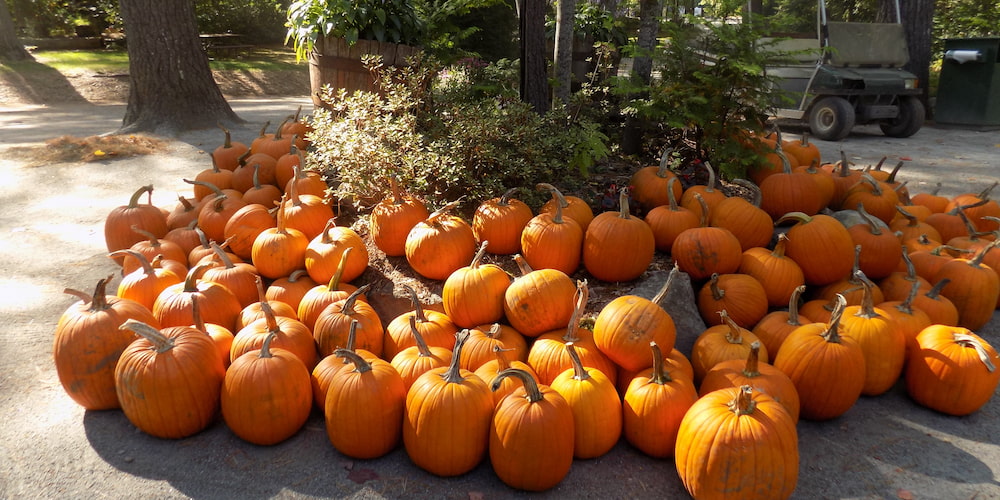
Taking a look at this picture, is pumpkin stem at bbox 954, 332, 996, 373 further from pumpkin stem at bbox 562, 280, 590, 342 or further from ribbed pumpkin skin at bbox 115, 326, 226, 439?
ribbed pumpkin skin at bbox 115, 326, 226, 439

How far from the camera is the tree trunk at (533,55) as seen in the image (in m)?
5.09

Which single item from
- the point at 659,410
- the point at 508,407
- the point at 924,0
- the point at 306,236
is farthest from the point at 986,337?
the point at 924,0

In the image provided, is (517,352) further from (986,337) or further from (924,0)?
(924,0)

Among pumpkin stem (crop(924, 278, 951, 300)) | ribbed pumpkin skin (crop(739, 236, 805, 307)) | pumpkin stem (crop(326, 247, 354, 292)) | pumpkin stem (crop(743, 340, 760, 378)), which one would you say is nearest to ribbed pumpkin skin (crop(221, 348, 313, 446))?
pumpkin stem (crop(326, 247, 354, 292))

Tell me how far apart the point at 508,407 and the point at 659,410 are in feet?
2.20

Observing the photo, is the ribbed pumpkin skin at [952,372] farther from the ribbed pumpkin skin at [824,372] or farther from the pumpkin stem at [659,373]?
the pumpkin stem at [659,373]

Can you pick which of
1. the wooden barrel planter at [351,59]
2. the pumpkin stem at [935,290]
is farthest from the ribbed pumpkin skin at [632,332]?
the wooden barrel planter at [351,59]

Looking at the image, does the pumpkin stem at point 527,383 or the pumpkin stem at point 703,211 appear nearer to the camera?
the pumpkin stem at point 527,383

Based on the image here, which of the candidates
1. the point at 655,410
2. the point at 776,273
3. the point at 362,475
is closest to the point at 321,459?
the point at 362,475

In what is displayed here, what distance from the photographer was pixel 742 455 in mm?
2367

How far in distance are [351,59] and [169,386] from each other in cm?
401

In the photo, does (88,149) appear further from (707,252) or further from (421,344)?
(707,252)

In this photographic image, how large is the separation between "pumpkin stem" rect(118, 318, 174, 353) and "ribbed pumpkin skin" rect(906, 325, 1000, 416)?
3.67m

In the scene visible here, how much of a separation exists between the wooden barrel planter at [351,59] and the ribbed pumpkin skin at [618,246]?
122 inches
